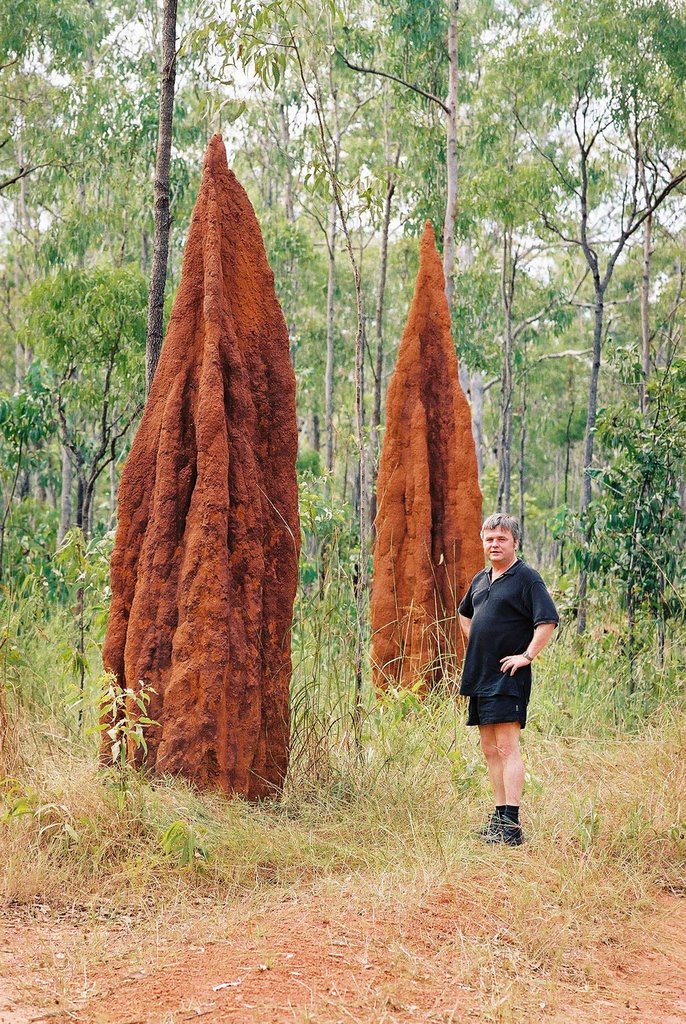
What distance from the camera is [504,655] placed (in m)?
4.50

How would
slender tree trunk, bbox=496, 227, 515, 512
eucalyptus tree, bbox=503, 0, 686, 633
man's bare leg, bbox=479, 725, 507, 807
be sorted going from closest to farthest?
man's bare leg, bbox=479, 725, 507, 807 < eucalyptus tree, bbox=503, 0, 686, 633 < slender tree trunk, bbox=496, 227, 515, 512

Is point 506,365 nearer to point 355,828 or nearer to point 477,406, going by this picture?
point 477,406

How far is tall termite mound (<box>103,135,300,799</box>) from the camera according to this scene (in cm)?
440

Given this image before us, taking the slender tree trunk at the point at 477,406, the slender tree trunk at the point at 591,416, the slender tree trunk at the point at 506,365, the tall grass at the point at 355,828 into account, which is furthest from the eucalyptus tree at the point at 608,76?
the tall grass at the point at 355,828

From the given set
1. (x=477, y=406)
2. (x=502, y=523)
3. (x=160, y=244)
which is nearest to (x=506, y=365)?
(x=477, y=406)

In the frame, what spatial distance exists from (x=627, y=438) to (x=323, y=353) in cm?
1431

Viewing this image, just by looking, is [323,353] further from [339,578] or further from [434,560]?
[339,578]

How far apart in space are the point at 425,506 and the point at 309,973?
174 inches

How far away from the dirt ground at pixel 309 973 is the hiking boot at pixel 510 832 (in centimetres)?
65

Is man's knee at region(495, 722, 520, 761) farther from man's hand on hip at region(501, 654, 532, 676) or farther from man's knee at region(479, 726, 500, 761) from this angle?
man's hand on hip at region(501, 654, 532, 676)

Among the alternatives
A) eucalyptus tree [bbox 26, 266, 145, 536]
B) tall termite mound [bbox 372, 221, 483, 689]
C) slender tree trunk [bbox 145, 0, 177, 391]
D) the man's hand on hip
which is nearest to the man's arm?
the man's hand on hip

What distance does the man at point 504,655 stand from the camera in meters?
4.39

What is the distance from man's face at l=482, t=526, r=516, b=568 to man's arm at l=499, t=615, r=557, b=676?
0.34m

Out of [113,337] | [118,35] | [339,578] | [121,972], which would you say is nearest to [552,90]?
[118,35]
